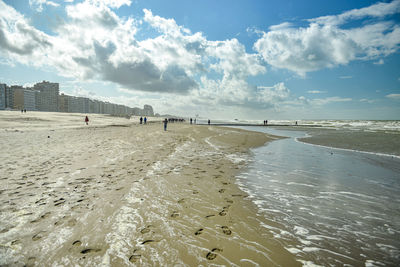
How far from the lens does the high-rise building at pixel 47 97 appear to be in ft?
598

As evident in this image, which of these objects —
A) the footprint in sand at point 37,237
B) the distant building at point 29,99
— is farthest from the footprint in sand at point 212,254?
the distant building at point 29,99

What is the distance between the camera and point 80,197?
5320 millimetres

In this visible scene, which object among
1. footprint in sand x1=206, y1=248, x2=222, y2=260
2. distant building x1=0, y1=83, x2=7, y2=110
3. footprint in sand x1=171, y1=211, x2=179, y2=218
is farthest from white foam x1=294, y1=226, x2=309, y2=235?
distant building x1=0, y1=83, x2=7, y2=110

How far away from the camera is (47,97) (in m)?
188

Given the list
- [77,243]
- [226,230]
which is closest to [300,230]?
[226,230]

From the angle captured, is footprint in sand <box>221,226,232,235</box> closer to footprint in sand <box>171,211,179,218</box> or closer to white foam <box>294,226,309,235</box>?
footprint in sand <box>171,211,179,218</box>

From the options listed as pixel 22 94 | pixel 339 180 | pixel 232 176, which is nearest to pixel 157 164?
pixel 232 176

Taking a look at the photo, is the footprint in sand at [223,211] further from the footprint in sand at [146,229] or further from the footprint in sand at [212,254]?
the footprint in sand at [146,229]

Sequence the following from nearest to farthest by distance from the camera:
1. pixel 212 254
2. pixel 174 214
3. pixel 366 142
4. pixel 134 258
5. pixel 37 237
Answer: pixel 134 258
pixel 212 254
pixel 37 237
pixel 174 214
pixel 366 142

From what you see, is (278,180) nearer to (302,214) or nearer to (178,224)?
(302,214)

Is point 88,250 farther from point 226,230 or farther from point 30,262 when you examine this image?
point 226,230

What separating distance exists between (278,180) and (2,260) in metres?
8.11

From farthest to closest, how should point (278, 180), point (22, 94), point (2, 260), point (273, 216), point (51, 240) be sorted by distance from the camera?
point (22, 94) < point (278, 180) < point (273, 216) < point (51, 240) < point (2, 260)

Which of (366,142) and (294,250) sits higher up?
(366,142)
